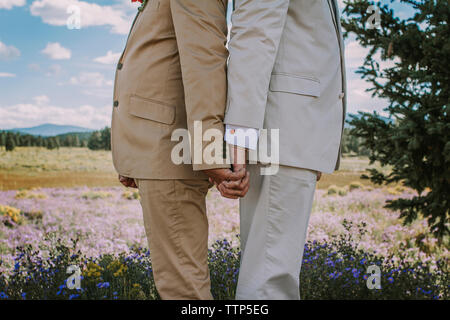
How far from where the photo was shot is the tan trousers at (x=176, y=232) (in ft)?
5.00

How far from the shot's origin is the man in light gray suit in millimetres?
1330

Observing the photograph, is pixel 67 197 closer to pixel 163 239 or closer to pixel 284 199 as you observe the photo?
pixel 163 239

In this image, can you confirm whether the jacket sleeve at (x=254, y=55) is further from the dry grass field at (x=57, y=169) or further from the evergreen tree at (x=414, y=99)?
the dry grass field at (x=57, y=169)

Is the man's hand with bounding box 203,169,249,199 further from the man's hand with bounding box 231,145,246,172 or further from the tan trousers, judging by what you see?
the tan trousers

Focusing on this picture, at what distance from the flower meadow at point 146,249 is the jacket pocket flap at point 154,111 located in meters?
1.41

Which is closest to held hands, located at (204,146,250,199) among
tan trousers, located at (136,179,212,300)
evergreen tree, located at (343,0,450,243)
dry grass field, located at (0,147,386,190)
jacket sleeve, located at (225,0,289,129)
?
jacket sleeve, located at (225,0,289,129)

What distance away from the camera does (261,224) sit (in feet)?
4.66

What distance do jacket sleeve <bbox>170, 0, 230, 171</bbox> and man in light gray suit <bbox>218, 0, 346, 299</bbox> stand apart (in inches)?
1.8

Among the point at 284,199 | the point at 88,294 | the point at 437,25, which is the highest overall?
the point at 437,25

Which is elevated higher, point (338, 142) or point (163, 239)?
point (338, 142)

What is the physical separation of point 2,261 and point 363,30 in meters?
3.67

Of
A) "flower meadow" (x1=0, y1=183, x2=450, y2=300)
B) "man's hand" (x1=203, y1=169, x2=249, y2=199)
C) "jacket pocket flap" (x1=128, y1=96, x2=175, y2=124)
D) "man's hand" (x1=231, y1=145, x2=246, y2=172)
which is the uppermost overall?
"jacket pocket flap" (x1=128, y1=96, x2=175, y2=124)

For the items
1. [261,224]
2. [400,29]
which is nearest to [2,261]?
[261,224]
